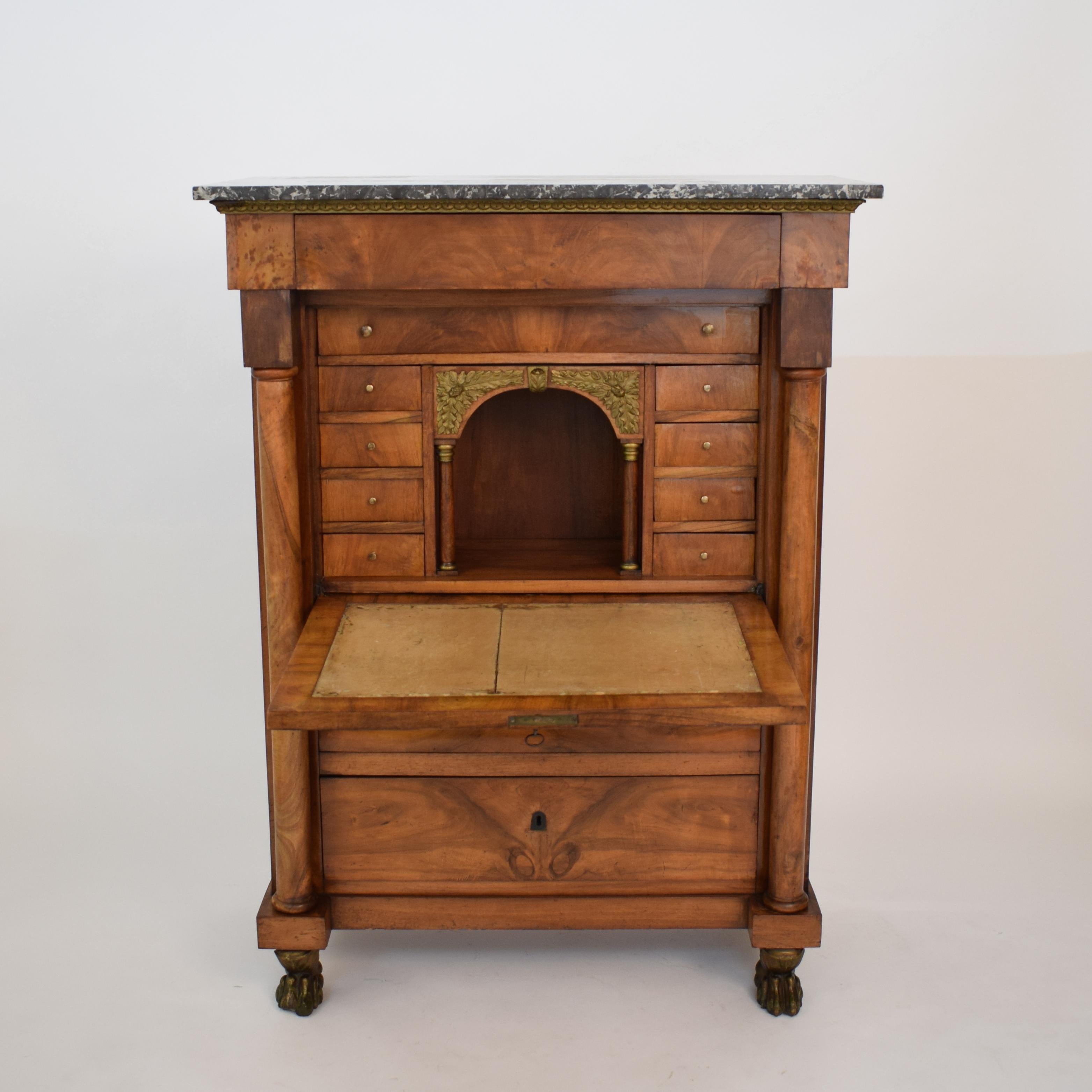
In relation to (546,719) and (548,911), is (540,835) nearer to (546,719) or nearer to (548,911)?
(548,911)

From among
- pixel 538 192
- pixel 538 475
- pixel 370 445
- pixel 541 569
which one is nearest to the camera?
pixel 538 192

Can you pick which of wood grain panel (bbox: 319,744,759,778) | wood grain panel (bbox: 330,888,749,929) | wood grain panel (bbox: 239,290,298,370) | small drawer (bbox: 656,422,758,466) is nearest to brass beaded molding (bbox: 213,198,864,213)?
wood grain panel (bbox: 239,290,298,370)

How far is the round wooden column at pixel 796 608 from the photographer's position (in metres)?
3.16

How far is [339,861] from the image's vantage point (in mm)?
3311

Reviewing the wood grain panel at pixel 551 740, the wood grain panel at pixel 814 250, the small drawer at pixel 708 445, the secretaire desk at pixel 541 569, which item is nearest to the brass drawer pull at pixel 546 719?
the secretaire desk at pixel 541 569

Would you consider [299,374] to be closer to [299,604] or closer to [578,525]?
[299,604]

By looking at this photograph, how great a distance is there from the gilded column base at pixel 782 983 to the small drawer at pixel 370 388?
146 cm

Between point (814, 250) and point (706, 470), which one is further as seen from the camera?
point (706, 470)

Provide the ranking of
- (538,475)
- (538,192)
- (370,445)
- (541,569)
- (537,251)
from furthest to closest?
(538,475)
(541,569)
(370,445)
(537,251)
(538,192)

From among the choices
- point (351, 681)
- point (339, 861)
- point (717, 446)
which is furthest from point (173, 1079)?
point (717, 446)

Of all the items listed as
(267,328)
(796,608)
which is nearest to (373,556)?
(267,328)

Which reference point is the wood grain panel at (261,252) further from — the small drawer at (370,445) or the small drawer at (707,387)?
the small drawer at (707,387)

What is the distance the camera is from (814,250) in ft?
10.0

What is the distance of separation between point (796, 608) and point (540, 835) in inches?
30.1
